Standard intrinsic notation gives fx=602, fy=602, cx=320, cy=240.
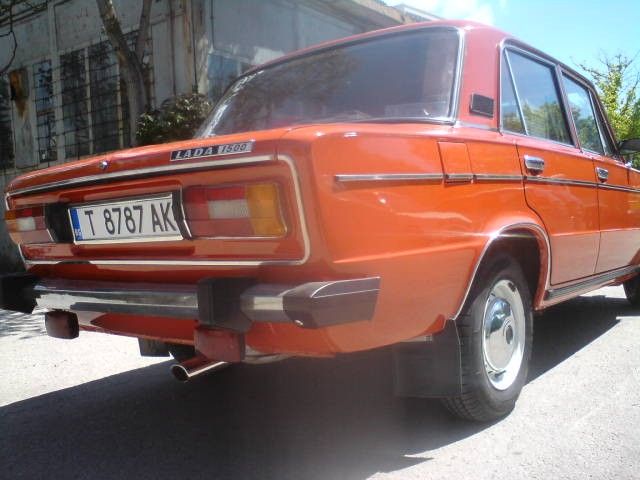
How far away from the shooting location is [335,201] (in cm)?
185

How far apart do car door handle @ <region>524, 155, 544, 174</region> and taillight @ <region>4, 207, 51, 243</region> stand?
7.03 ft

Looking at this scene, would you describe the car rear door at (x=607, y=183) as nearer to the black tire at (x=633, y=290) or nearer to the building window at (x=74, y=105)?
the black tire at (x=633, y=290)

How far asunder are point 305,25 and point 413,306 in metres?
9.83

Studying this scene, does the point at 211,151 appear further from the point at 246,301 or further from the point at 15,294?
the point at 15,294

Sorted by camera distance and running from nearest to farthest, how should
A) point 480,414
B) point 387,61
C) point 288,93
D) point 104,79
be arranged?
1. point 480,414
2. point 387,61
3. point 288,93
4. point 104,79

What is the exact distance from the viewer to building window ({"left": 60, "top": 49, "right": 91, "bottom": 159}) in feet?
34.6

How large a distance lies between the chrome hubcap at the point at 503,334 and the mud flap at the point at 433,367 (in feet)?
0.79

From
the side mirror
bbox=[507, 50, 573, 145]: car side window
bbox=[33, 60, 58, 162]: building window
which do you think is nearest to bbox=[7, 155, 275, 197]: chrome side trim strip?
bbox=[507, 50, 573, 145]: car side window

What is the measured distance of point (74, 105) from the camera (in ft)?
35.2

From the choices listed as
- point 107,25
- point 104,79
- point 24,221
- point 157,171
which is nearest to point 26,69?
point 104,79

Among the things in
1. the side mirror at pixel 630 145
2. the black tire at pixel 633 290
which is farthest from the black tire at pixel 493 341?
the black tire at pixel 633 290

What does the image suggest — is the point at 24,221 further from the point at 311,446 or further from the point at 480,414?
the point at 480,414

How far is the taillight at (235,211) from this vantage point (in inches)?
75.1

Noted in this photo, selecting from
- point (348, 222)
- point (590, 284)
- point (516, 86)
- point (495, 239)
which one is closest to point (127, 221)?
point (348, 222)
